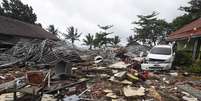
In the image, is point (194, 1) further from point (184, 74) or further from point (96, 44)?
point (184, 74)

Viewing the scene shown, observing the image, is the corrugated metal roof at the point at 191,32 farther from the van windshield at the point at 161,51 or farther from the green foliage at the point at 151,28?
the green foliage at the point at 151,28

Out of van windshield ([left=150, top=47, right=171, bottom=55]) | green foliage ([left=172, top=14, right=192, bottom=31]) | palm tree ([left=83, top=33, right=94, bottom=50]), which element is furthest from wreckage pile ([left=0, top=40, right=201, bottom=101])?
palm tree ([left=83, top=33, right=94, bottom=50])

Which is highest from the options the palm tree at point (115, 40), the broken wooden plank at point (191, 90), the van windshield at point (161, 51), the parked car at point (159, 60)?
the palm tree at point (115, 40)

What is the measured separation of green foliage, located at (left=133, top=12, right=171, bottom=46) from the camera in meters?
45.4

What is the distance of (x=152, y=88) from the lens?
432 inches

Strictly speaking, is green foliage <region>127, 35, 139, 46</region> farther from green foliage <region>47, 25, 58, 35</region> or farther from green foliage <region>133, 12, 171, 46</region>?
green foliage <region>47, 25, 58, 35</region>

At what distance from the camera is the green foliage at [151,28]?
45.4m

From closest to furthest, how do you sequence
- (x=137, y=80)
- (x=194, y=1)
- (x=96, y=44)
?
1. (x=137, y=80)
2. (x=194, y=1)
3. (x=96, y=44)

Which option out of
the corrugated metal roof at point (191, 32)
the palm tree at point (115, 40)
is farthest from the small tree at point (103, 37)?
the corrugated metal roof at point (191, 32)

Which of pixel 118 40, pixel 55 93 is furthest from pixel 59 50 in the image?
pixel 118 40

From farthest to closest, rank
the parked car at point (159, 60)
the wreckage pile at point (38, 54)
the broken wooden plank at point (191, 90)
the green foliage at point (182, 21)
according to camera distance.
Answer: the green foliage at point (182, 21) < the wreckage pile at point (38, 54) < the parked car at point (159, 60) < the broken wooden plank at point (191, 90)

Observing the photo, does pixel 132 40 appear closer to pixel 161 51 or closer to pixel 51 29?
pixel 51 29

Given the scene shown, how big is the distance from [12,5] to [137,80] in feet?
158

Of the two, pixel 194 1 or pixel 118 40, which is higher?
pixel 194 1
